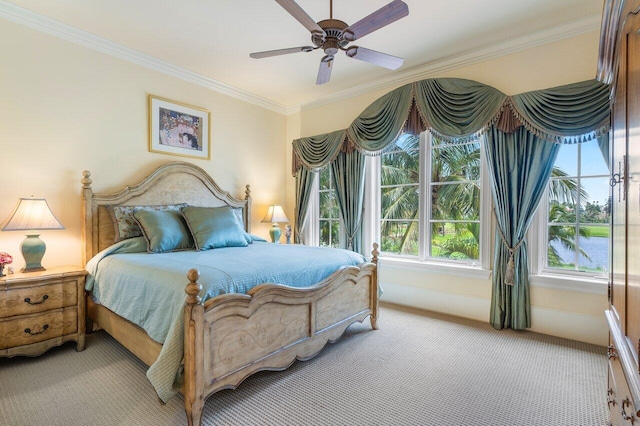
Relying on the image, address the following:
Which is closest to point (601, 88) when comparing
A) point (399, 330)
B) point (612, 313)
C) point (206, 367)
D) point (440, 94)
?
point (440, 94)

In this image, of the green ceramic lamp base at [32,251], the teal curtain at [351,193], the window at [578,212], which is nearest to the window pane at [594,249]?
the window at [578,212]

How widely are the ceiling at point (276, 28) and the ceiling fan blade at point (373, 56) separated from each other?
1.45 feet

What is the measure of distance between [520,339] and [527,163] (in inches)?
62.8

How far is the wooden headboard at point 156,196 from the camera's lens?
9.61 ft

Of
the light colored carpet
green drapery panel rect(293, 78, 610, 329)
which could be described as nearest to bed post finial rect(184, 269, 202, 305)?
the light colored carpet

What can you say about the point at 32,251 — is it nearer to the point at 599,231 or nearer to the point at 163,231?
the point at 163,231

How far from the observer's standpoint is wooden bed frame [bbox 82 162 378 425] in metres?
1.64

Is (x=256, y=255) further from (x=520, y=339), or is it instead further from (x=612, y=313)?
(x=520, y=339)

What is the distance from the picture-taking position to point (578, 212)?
2.83 m

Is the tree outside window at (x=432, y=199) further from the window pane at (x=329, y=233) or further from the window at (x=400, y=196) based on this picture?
the window pane at (x=329, y=233)

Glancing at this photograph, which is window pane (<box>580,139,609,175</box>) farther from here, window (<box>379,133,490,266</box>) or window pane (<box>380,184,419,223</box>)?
window pane (<box>380,184,419,223</box>)

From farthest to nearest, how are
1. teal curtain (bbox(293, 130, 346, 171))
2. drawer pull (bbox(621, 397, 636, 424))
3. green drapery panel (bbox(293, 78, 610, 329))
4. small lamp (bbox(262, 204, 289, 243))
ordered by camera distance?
small lamp (bbox(262, 204, 289, 243)), teal curtain (bbox(293, 130, 346, 171)), green drapery panel (bbox(293, 78, 610, 329)), drawer pull (bbox(621, 397, 636, 424))

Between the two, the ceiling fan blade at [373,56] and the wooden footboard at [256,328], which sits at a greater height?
the ceiling fan blade at [373,56]

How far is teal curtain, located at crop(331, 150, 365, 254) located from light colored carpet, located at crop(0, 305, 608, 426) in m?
1.55
